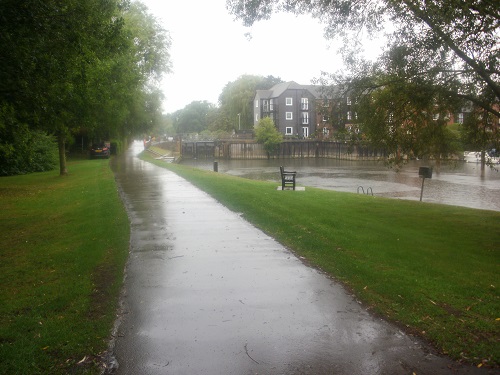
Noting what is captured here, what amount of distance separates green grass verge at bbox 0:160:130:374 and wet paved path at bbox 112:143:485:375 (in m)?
0.33

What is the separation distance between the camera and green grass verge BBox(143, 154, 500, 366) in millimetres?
5090

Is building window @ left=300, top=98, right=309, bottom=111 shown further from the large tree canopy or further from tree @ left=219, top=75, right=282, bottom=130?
the large tree canopy

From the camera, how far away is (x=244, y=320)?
5.30 metres

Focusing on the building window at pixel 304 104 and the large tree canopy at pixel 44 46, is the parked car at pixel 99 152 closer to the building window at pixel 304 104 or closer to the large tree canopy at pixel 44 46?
the large tree canopy at pixel 44 46

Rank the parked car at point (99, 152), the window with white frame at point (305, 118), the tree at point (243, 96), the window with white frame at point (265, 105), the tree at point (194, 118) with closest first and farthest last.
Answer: the parked car at point (99, 152) < the window with white frame at point (305, 118) < the window with white frame at point (265, 105) < the tree at point (243, 96) < the tree at point (194, 118)

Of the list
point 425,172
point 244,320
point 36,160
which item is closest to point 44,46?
point 244,320

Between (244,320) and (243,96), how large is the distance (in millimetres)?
98659

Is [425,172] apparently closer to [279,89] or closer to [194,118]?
[279,89]

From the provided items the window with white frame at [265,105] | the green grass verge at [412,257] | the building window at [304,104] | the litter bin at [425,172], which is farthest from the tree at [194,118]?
the green grass verge at [412,257]

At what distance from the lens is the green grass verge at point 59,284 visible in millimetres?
4477

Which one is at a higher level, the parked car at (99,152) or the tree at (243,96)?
the tree at (243,96)

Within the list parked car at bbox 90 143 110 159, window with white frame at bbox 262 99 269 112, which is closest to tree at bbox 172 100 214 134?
window with white frame at bbox 262 99 269 112

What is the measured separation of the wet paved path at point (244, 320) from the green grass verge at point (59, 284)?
328 mm

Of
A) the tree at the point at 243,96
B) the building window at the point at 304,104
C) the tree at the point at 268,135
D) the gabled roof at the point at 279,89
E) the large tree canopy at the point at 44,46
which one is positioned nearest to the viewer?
the large tree canopy at the point at 44,46
